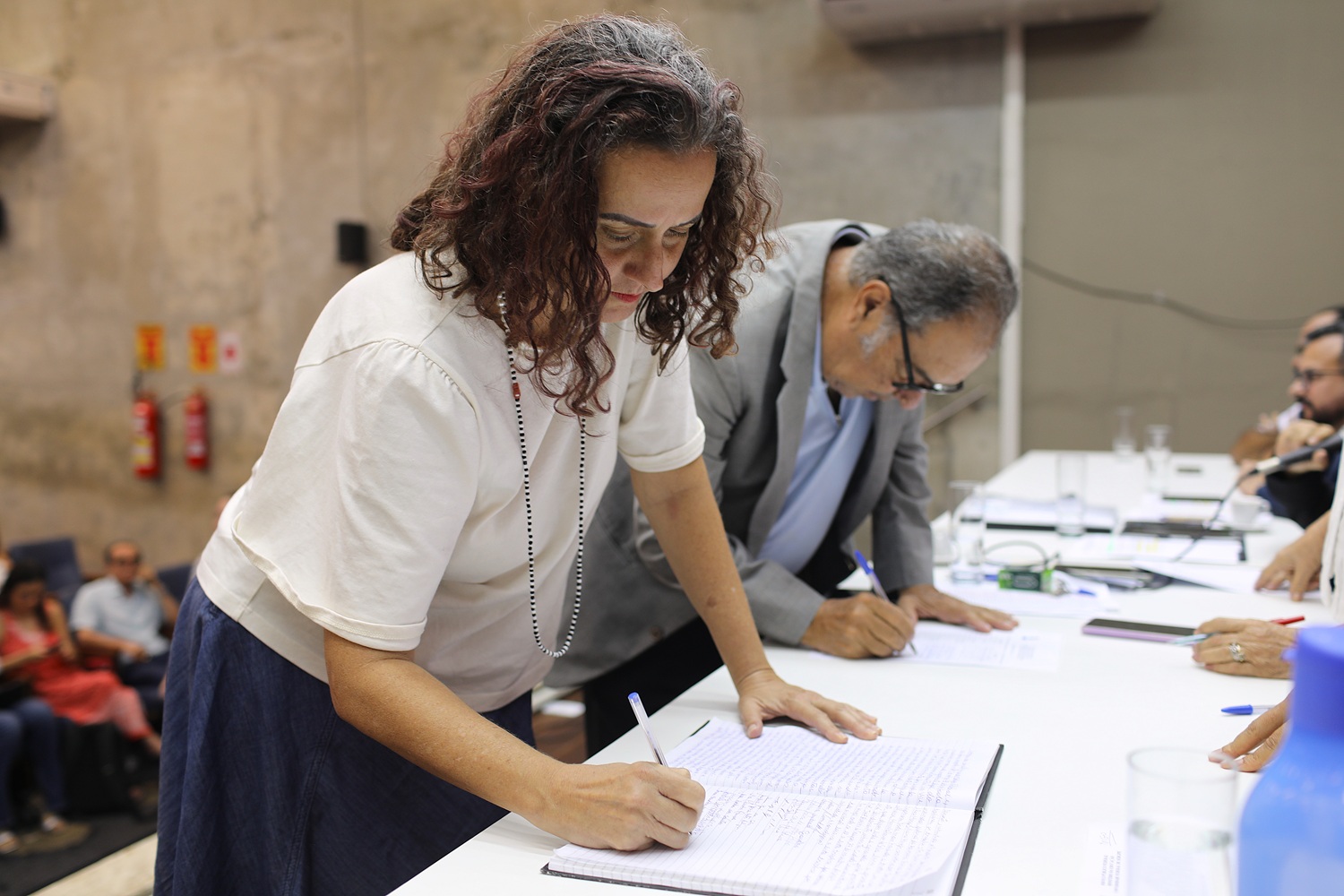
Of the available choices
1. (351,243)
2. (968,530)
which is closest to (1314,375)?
(968,530)

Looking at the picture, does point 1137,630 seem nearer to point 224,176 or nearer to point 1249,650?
point 1249,650

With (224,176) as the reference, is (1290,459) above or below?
below

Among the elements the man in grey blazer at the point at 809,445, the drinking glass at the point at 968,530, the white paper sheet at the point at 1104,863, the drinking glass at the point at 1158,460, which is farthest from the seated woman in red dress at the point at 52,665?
the white paper sheet at the point at 1104,863

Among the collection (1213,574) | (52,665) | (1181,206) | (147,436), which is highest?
(1181,206)

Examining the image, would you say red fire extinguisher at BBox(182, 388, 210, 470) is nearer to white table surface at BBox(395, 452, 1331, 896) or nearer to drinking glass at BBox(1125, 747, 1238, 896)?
white table surface at BBox(395, 452, 1331, 896)

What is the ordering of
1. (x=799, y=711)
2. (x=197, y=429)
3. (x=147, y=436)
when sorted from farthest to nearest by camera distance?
(x=147, y=436), (x=197, y=429), (x=799, y=711)

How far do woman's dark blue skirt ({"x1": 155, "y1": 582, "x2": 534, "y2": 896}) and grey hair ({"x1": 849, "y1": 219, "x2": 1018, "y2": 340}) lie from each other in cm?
104

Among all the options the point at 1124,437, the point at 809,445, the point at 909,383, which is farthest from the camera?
the point at 1124,437

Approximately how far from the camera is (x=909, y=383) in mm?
1810

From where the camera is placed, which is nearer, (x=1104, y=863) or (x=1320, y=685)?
(x=1320, y=685)

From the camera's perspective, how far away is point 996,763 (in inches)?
46.4

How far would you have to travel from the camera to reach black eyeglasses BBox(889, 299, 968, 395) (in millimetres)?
1770

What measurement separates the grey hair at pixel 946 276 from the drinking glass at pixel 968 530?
547 millimetres

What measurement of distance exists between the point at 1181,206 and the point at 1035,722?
4.32 meters
